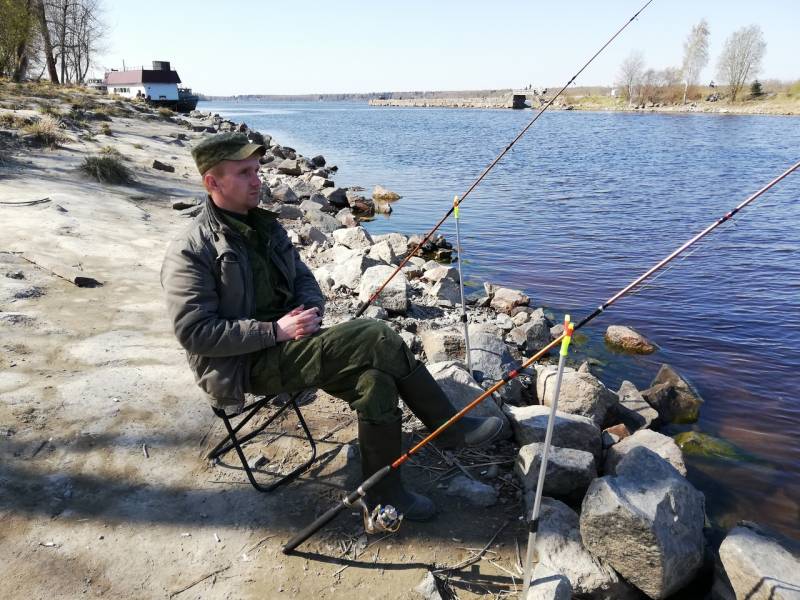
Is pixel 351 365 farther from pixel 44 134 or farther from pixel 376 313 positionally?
pixel 44 134

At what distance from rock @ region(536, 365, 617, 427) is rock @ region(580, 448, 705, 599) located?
1781 millimetres

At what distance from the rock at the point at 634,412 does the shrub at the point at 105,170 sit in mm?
10854

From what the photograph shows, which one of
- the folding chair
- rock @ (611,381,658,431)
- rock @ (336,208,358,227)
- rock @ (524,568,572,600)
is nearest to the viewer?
rock @ (524,568,572,600)

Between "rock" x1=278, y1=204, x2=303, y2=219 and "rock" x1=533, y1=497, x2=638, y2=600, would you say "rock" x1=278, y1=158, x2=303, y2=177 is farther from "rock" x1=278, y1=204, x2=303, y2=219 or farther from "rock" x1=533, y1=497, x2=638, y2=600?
"rock" x1=533, y1=497, x2=638, y2=600

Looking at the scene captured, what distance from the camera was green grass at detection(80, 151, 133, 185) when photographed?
11.4 metres

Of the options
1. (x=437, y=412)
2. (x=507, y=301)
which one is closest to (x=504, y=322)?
(x=507, y=301)

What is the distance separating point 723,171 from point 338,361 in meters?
24.0

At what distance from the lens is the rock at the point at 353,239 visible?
10.6m

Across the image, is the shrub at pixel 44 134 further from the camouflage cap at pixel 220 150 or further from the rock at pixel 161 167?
the camouflage cap at pixel 220 150

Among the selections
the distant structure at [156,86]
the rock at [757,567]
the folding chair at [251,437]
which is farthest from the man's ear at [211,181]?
the distant structure at [156,86]

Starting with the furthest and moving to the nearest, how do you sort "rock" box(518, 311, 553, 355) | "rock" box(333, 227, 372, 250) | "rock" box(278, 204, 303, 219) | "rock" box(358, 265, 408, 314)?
"rock" box(278, 204, 303, 219)
"rock" box(333, 227, 372, 250)
"rock" box(518, 311, 553, 355)
"rock" box(358, 265, 408, 314)

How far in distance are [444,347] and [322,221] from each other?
27.8 feet

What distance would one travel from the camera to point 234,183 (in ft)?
10.3

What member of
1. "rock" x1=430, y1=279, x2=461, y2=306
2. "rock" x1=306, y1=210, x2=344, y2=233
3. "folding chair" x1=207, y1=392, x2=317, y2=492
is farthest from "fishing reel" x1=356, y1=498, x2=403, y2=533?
"rock" x1=306, y1=210, x2=344, y2=233
